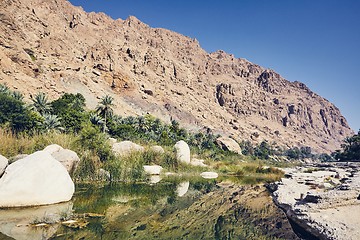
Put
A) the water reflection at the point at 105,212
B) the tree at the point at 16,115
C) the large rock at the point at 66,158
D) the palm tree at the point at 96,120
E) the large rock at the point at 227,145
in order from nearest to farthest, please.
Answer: the water reflection at the point at 105,212
the large rock at the point at 66,158
the tree at the point at 16,115
the palm tree at the point at 96,120
the large rock at the point at 227,145

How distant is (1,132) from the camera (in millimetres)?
16172

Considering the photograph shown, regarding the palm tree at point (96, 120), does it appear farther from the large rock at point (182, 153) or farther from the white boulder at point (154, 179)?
the white boulder at point (154, 179)

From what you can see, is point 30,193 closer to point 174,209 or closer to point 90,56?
point 174,209

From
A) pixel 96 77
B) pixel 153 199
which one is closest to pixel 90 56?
pixel 96 77

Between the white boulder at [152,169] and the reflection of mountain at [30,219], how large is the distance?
10.8 metres

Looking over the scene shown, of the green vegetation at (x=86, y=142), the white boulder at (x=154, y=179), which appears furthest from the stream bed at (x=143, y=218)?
the white boulder at (x=154, y=179)

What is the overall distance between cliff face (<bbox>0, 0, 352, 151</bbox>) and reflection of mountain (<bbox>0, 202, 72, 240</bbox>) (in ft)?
199

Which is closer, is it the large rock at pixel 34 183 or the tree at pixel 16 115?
the large rock at pixel 34 183

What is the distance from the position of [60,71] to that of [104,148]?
72911mm

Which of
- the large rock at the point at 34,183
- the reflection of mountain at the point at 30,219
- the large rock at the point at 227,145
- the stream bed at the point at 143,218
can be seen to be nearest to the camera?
the reflection of mountain at the point at 30,219

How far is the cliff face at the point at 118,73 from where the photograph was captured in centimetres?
7969

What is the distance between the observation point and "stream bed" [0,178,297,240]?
8258mm

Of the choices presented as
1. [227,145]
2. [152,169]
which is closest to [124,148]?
[152,169]

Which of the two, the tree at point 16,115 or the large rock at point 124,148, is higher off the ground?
the tree at point 16,115
